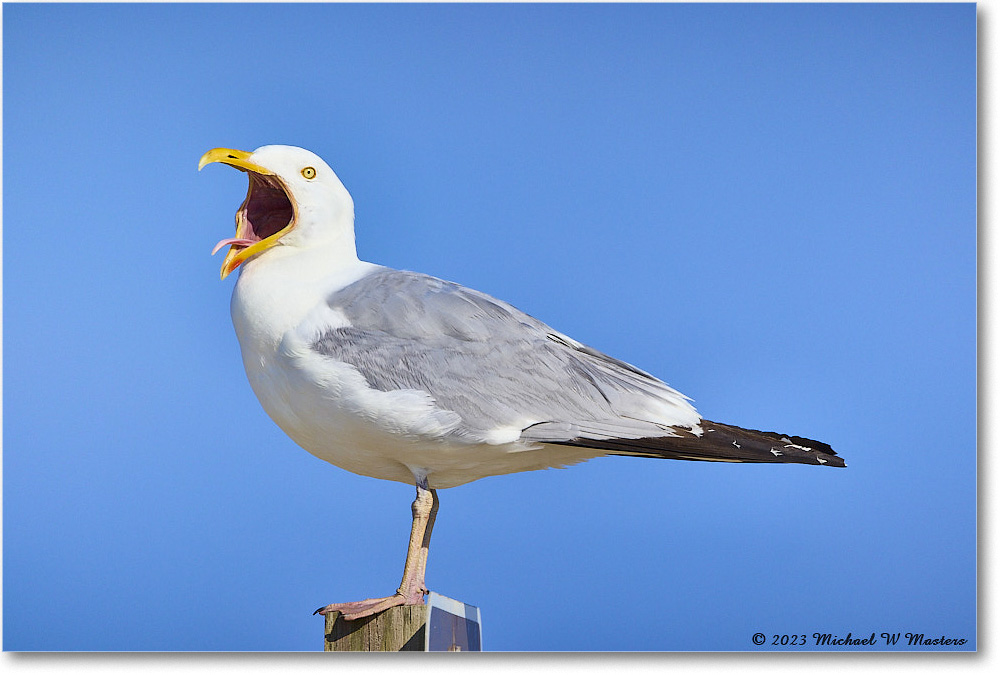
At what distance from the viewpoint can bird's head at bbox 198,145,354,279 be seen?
3.08 metres

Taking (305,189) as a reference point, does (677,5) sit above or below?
above

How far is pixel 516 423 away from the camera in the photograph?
287 cm

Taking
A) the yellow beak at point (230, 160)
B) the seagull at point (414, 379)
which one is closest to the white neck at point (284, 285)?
the seagull at point (414, 379)

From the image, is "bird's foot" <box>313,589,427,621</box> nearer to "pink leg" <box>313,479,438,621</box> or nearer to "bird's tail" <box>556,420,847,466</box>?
"pink leg" <box>313,479,438,621</box>

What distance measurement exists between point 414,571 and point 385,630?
169 millimetres

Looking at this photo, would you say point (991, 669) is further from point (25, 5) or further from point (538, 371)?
point (25, 5)

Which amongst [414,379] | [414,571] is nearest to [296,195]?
[414,379]

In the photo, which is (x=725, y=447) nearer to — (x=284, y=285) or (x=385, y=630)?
(x=385, y=630)

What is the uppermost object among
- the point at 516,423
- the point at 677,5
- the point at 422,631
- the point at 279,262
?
the point at 677,5

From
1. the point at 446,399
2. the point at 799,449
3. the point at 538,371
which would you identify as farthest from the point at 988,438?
the point at 446,399

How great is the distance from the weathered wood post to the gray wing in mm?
487

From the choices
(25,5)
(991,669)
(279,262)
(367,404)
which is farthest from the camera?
(25,5)

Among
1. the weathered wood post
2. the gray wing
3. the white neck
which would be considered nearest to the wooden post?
the weathered wood post

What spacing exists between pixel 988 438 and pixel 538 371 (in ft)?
5.07
